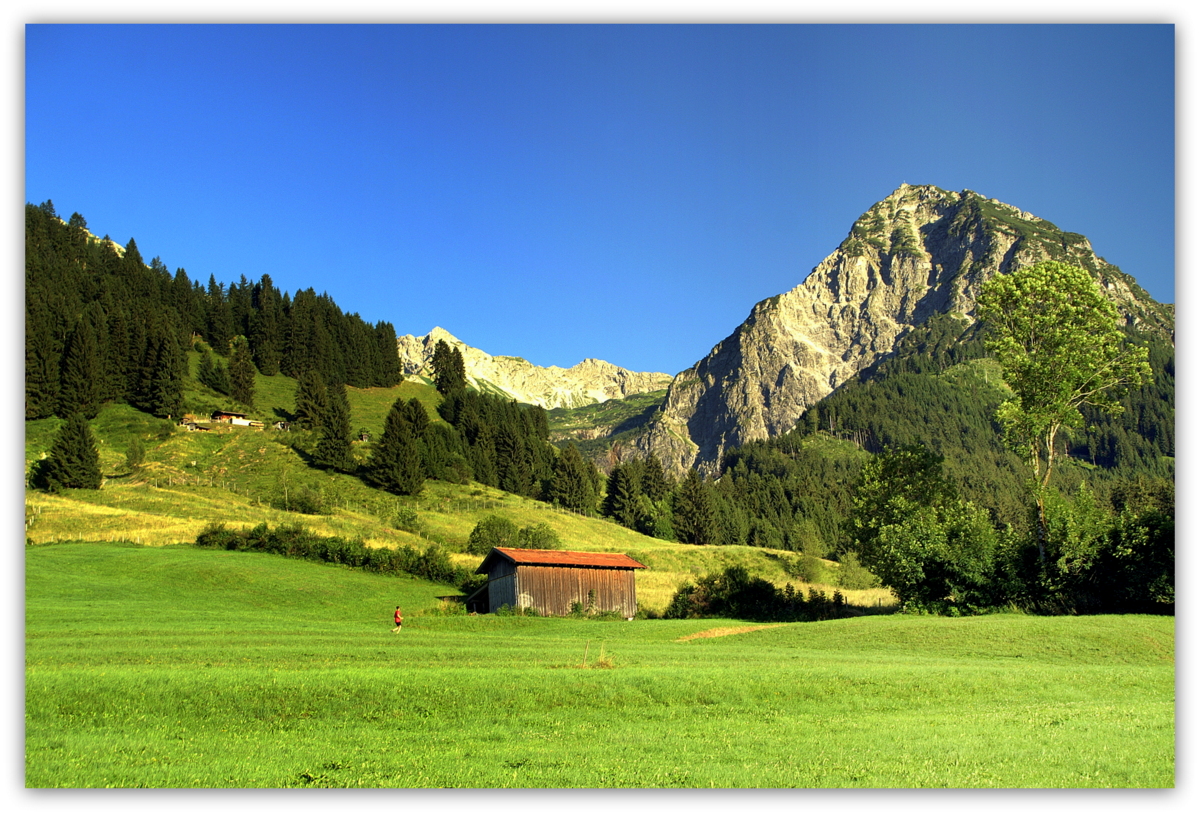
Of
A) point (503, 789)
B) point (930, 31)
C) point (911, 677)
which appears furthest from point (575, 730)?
point (930, 31)

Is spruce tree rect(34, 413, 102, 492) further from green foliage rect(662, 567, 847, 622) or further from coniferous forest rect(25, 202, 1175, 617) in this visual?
green foliage rect(662, 567, 847, 622)

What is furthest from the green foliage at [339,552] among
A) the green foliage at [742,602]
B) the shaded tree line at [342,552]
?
the green foliage at [742,602]

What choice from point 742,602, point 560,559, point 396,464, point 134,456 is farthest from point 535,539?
point 134,456

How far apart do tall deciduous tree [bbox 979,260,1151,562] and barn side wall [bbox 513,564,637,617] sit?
86.9 ft

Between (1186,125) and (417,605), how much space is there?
47380 mm

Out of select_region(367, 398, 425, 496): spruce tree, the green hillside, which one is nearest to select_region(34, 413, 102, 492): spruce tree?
the green hillside

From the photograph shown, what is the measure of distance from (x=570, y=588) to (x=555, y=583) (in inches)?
43.5

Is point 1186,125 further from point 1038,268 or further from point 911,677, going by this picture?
point 1038,268

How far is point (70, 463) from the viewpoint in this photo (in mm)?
70375

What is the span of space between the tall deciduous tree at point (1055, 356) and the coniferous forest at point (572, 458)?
293cm

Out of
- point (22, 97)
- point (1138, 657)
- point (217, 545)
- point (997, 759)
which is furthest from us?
point (217, 545)

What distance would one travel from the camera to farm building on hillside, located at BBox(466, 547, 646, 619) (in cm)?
5269

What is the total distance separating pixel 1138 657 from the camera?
28.9 meters

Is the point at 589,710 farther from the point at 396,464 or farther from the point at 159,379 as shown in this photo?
the point at 159,379
